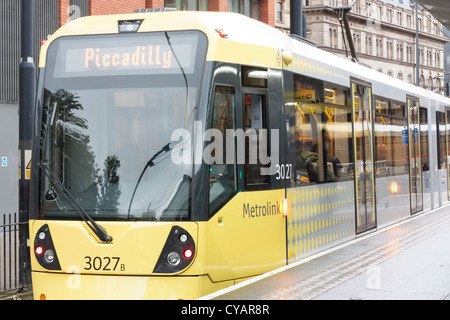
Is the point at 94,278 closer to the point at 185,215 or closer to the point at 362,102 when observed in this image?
the point at 185,215

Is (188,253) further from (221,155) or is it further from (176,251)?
(221,155)

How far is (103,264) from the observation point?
7.44 metres

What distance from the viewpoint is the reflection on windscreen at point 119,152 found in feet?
24.4

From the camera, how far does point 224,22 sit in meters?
8.13

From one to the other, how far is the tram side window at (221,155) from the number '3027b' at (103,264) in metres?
1.09

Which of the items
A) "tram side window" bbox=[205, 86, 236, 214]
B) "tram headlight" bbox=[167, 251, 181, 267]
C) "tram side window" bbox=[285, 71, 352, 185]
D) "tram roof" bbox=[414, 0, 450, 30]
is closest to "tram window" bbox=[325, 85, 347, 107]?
"tram side window" bbox=[285, 71, 352, 185]

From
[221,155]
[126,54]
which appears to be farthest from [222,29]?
[221,155]

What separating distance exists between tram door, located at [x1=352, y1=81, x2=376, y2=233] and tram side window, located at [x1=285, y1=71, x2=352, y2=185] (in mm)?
547

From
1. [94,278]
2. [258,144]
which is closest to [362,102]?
[258,144]

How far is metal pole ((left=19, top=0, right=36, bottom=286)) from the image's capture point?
10.8 metres

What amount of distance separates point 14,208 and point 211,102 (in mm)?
12275

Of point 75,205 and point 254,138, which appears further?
point 254,138

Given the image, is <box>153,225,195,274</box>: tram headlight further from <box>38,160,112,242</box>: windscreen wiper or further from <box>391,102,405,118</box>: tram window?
<box>391,102,405,118</box>: tram window

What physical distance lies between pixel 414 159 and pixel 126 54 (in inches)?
459
